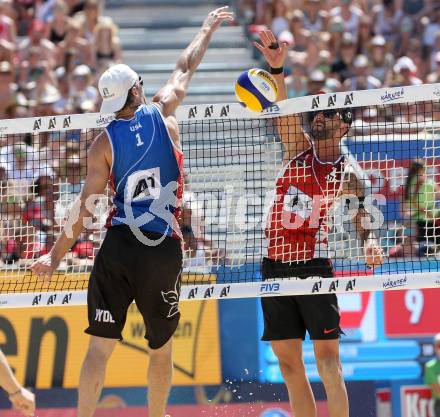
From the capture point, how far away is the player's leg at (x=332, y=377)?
23.8 ft

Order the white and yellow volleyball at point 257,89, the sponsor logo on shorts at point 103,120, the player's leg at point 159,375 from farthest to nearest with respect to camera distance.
A: the sponsor logo on shorts at point 103,120 < the white and yellow volleyball at point 257,89 < the player's leg at point 159,375

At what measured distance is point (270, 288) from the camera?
746cm

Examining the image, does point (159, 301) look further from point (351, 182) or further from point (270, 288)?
point (351, 182)

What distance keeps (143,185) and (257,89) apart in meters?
1.20

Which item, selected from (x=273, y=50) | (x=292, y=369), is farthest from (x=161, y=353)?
(x=273, y=50)

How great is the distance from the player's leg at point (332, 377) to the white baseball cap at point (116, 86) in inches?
87.2

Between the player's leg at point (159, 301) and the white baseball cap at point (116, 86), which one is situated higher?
the white baseball cap at point (116, 86)

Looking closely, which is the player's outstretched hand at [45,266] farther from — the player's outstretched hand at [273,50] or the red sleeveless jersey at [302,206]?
the player's outstretched hand at [273,50]

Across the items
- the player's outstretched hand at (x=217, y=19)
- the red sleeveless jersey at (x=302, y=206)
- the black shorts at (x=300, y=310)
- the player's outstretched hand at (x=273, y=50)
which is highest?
the player's outstretched hand at (x=217, y=19)

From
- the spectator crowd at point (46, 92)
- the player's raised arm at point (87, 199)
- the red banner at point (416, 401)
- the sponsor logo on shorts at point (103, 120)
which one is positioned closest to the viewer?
the player's raised arm at point (87, 199)

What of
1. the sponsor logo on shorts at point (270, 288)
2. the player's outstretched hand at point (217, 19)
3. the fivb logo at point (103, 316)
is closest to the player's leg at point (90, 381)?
the fivb logo at point (103, 316)

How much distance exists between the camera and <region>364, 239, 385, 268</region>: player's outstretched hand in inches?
299

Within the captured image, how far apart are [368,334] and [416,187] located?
82.9 inches

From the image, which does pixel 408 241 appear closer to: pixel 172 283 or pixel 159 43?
pixel 172 283
